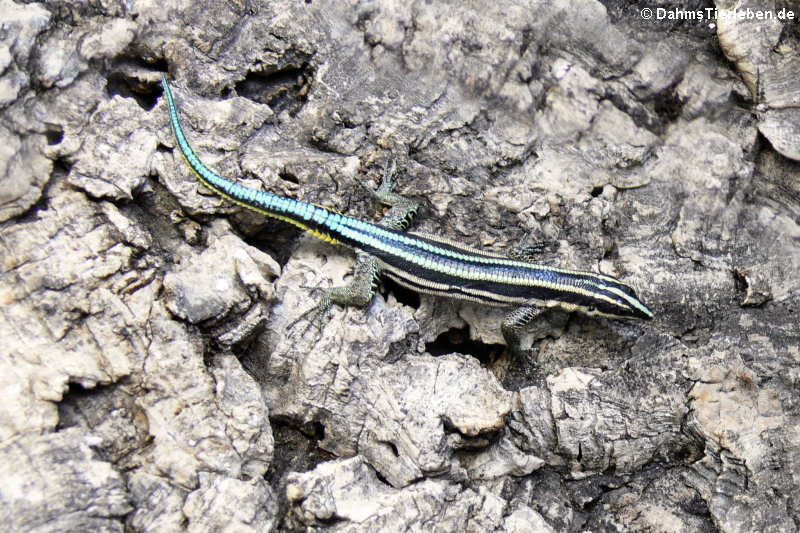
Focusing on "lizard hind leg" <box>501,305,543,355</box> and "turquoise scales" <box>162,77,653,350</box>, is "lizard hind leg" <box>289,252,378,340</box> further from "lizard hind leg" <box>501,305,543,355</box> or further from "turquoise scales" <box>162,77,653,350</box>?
"lizard hind leg" <box>501,305,543,355</box>

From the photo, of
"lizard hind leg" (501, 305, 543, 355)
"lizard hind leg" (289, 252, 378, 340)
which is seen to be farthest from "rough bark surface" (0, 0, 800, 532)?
"lizard hind leg" (501, 305, 543, 355)

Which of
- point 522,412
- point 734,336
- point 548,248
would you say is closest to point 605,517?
point 522,412

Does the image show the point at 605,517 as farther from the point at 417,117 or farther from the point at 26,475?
the point at 26,475

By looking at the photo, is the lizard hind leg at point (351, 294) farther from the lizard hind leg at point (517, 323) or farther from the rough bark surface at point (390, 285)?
the lizard hind leg at point (517, 323)

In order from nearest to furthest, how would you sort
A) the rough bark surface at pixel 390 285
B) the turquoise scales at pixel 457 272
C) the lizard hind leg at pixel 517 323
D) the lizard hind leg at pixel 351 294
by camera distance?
the rough bark surface at pixel 390 285
the lizard hind leg at pixel 351 294
the turquoise scales at pixel 457 272
the lizard hind leg at pixel 517 323

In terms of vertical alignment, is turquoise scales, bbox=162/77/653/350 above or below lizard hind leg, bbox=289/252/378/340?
above

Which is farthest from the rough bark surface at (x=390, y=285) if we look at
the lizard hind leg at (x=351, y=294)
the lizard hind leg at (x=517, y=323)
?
the lizard hind leg at (x=517, y=323)
